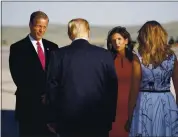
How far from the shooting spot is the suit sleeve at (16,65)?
351 cm

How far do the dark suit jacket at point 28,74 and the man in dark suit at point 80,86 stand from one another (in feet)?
1.35

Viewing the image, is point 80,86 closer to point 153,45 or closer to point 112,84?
point 112,84

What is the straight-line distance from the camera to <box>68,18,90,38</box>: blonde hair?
304 cm

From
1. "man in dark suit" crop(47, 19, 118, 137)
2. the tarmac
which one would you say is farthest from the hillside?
"man in dark suit" crop(47, 19, 118, 137)

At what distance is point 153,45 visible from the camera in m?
3.25

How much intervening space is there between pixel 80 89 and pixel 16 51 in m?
0.96

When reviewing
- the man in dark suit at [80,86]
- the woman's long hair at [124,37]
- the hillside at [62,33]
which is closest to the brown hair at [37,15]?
the hillside at [62,33]

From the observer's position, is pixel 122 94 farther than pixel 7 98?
No

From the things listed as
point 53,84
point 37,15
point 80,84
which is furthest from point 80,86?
point 37,15

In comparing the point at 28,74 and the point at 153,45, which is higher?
the point at 153,45

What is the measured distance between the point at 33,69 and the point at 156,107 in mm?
1321

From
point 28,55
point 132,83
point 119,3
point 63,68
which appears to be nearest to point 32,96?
point 28,55

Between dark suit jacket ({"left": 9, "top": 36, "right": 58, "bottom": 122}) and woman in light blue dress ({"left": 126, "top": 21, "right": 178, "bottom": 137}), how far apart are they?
0.93 meters

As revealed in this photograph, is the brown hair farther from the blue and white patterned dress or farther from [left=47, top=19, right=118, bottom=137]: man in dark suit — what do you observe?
the blue and white patterned dress
